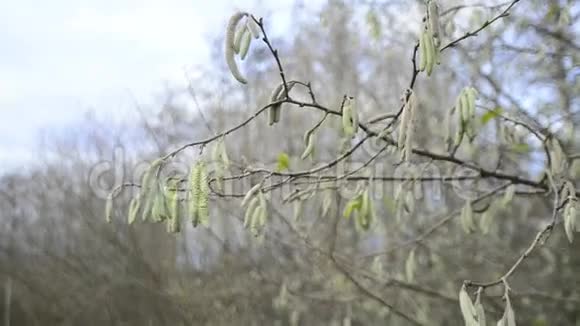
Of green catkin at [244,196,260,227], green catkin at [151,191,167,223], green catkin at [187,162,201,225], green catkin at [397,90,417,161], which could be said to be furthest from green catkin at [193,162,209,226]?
green catkin at [397,90,417,161]

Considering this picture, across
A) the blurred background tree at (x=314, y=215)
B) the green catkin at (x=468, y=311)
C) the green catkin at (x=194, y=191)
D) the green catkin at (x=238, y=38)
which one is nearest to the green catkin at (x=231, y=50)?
the green catkin at (x=238, y=38)

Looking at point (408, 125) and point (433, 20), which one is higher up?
point (433, 20)

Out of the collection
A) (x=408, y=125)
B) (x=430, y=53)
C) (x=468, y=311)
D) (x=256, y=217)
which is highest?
(x=430, y=53)

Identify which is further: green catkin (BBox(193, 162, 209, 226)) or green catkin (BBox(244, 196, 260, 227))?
green catkin (BBox(244, 196, 260, 227))

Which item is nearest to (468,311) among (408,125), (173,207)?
(408,125)

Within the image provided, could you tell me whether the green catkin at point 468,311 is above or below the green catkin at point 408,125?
below

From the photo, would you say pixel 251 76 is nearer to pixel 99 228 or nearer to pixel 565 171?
pixel 99 228

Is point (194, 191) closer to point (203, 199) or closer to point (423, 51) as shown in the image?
point (203, 199)

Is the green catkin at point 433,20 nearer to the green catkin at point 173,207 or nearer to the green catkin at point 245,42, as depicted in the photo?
the green catkin at point 245,42

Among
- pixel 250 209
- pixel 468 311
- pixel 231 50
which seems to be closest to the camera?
pixel 468 311

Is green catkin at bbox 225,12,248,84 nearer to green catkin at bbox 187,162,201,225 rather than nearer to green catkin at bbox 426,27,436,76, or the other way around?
green catkin at bbox 187,162,201,225

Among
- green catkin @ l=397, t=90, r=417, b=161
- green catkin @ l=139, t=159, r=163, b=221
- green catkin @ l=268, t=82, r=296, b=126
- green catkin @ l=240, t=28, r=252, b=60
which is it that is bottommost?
green catkin @ l=139, t=159, r=163, b=221

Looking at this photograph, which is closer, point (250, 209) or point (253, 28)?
point (253, 28)

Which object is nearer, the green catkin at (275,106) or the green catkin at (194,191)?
the green catkin at (194,191)
